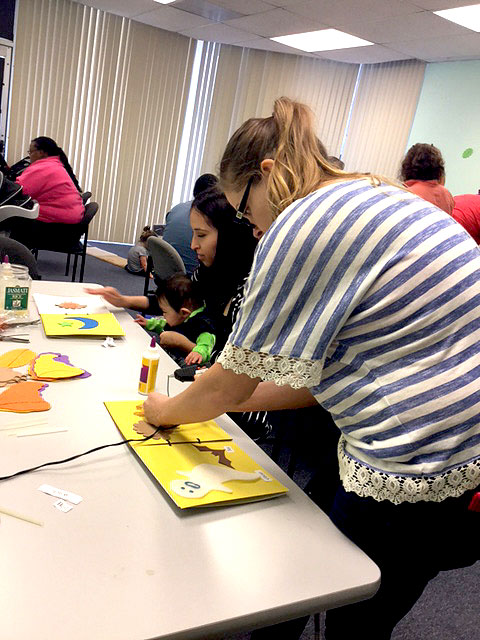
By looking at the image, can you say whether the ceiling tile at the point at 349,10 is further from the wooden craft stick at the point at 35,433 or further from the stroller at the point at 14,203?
the wooden craft stick at the point at 35,433

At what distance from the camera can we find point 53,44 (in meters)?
6.04

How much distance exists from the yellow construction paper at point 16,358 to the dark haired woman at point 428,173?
2652 millimetres

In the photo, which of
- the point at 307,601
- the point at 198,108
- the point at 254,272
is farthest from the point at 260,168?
the point at 198,108

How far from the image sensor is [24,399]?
1129 mm

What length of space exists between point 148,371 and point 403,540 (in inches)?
25.6

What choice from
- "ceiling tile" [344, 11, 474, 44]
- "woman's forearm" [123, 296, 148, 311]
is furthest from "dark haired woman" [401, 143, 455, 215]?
"woman's forearm" [123, 296, 148, 311]

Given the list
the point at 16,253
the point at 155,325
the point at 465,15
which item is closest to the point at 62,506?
the point at 155,325

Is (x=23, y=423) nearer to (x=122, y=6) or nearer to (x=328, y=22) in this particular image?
(x=328, y=22)

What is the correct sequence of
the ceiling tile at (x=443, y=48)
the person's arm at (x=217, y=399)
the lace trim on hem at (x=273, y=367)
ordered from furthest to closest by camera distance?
the ceiling tile at (x=443, y=48) → the person's arm at (x=217, y=399) → the lace trim on hem at (x=273, y=367)

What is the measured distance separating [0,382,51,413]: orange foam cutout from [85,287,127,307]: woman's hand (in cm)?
79

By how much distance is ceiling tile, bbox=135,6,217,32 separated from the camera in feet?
18.1

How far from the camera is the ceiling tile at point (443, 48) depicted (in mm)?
4832

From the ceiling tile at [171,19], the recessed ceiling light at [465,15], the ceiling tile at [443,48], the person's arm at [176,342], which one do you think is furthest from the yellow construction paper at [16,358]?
the ceiling tile at [171,19]

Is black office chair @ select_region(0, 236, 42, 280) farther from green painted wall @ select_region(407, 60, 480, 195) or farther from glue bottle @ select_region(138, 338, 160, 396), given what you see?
green painted wall @ select_region(407, 60, 480, 195)
